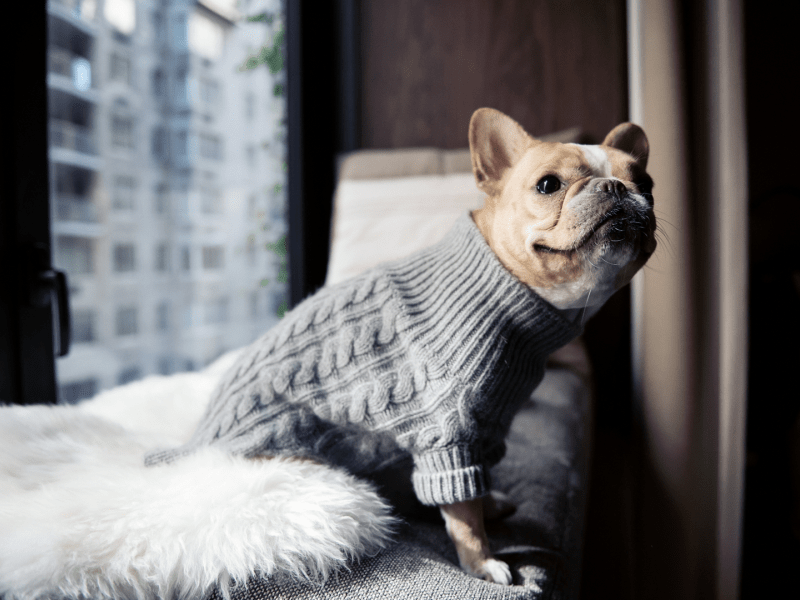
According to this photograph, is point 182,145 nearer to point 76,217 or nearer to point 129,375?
point 76,217

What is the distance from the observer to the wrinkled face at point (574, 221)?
54cm

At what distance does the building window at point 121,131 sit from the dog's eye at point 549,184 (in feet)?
3.57

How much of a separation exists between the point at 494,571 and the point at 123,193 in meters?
1.20

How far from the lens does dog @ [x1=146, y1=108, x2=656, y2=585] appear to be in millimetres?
607

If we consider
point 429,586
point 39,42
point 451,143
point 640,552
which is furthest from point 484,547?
point 451,143

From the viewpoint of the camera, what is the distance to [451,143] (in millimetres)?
1706

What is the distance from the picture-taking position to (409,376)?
659 millimetres

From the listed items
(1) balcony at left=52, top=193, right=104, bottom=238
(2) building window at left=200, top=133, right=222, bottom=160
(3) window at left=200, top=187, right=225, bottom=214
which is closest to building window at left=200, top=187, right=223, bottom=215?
(3) window at left=200, top=187, right=225, bottom=214

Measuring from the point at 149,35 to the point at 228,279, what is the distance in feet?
2.42

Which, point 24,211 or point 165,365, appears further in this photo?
point 165,365

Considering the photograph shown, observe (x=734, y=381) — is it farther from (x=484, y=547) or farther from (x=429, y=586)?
(x=429, y=586)

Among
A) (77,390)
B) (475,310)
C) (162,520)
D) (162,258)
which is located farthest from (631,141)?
(77,390)

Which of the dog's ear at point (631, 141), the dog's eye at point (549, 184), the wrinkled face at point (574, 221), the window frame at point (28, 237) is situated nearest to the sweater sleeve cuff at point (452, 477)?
the wrinkled face at point (574, 221)

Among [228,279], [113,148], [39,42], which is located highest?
[39,42]
